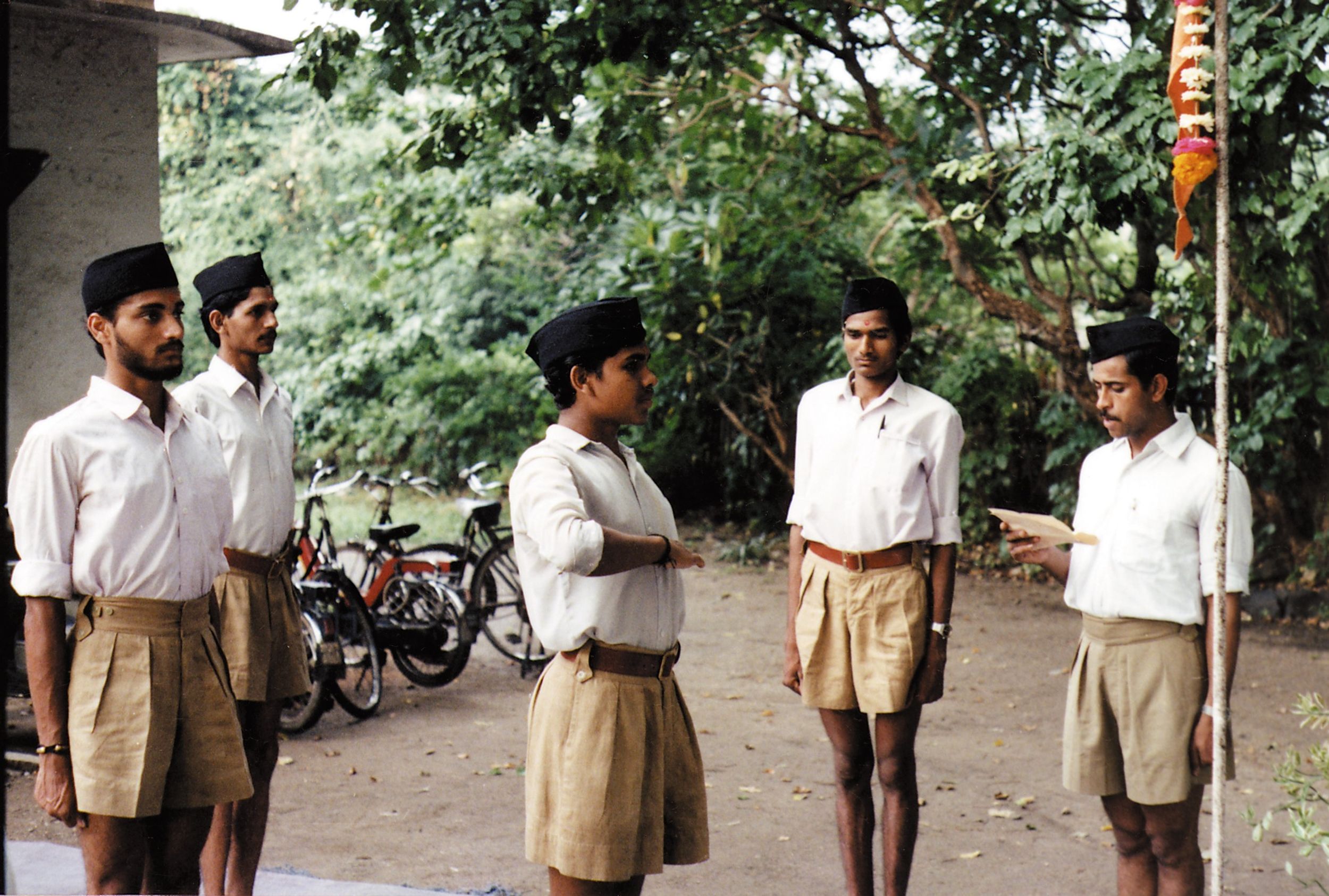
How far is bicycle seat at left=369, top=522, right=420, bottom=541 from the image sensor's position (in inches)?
296

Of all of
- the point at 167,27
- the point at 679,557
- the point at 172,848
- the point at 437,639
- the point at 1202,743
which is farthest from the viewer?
the point at 437,639

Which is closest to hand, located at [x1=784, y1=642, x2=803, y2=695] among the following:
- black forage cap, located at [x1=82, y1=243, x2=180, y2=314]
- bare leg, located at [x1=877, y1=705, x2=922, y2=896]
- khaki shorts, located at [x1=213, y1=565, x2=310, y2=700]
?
bare leg, located at [x1=877, y1=705, x2=922, y2=896]

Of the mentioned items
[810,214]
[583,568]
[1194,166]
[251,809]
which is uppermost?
[810,214]

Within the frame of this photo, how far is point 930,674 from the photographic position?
3.93 m

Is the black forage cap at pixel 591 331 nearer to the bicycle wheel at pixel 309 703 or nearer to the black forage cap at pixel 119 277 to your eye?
the black forage cap at pixel 119 277

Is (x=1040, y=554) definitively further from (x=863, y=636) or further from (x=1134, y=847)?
(x=1134, y=847)

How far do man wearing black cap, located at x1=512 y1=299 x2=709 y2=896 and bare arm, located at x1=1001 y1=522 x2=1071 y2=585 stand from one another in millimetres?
1082

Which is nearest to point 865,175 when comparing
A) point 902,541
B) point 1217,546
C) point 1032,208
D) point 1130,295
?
point 1130,295

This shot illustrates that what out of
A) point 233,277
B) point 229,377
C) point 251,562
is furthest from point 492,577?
point 233,277

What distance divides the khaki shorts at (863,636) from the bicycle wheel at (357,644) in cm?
335

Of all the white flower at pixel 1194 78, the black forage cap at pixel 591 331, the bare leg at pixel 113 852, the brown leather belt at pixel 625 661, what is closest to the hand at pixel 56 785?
the bare leg at pixel 113 852

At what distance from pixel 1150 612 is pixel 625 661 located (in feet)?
4.70

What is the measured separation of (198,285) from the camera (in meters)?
4.06

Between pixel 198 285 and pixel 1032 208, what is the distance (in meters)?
4.55
